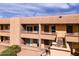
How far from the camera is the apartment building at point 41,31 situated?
4227mm

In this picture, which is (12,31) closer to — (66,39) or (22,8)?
(22,8)

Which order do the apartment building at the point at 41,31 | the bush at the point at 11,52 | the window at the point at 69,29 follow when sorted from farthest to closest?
the window at the point at 69,29 → the apartment building at the point at 41,31 → the bush at the point at 11,52

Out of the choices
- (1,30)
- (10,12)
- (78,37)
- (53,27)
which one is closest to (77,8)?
(78,37)

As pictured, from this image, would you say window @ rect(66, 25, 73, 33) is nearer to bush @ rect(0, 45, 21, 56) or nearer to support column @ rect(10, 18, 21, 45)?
support column @ rect(10, 18, 21, 45)

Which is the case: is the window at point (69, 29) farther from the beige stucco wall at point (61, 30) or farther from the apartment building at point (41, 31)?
the beige stucco wall at point (61, 30)

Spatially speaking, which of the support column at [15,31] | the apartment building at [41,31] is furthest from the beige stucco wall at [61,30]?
the support column at [15,31]

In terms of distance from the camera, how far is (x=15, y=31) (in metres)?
4.50

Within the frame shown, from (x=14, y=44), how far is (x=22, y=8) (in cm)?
109

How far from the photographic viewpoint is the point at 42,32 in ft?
16.4

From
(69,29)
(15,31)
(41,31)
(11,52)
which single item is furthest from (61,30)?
(11,52)

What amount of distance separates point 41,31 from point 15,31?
0.94 meters

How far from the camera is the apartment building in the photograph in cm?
423

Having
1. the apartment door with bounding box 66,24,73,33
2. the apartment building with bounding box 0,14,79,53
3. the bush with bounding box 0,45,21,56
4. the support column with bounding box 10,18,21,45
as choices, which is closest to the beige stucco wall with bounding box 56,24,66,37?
the apartment building with bounding box 0,14,79,53

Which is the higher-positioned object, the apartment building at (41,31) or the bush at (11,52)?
the apartment building at (41,31)
